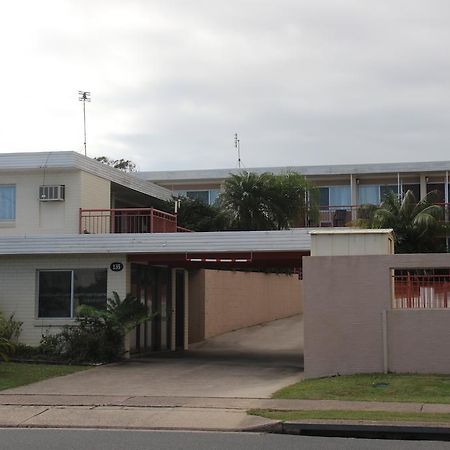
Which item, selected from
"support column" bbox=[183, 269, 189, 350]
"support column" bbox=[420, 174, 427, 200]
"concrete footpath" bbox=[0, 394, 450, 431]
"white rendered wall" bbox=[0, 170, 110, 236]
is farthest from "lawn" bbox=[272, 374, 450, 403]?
"support column" bbox=[420, 174, 427, 200]

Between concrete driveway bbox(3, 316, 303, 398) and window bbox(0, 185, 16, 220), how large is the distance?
6.42m

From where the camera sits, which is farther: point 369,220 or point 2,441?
point 369,220

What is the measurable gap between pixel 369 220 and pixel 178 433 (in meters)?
19.6

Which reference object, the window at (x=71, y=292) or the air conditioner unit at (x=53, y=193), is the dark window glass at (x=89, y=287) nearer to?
the window at (x=71, y=292)

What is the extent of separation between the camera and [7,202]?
2345cm

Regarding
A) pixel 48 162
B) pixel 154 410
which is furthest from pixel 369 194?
pixel 154 410

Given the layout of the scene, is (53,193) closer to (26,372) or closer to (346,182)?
(26,372)

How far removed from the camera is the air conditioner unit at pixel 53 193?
75.0ft

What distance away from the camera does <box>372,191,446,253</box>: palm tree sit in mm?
27328

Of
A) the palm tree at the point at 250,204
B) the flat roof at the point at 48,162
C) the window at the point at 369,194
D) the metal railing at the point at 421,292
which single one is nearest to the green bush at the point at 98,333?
the flat roof at the point at 48,162

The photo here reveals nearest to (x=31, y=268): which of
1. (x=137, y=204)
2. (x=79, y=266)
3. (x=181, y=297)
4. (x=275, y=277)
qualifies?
(x=79, y=266)

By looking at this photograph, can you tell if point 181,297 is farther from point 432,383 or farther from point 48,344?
point 432,383

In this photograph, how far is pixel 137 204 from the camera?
2958 centimetres

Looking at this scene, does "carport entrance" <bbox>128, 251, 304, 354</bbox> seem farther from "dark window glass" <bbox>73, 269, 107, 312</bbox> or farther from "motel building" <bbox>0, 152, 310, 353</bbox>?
"dark window glass" <bbox>73, 269, 107, 312</bbox>
